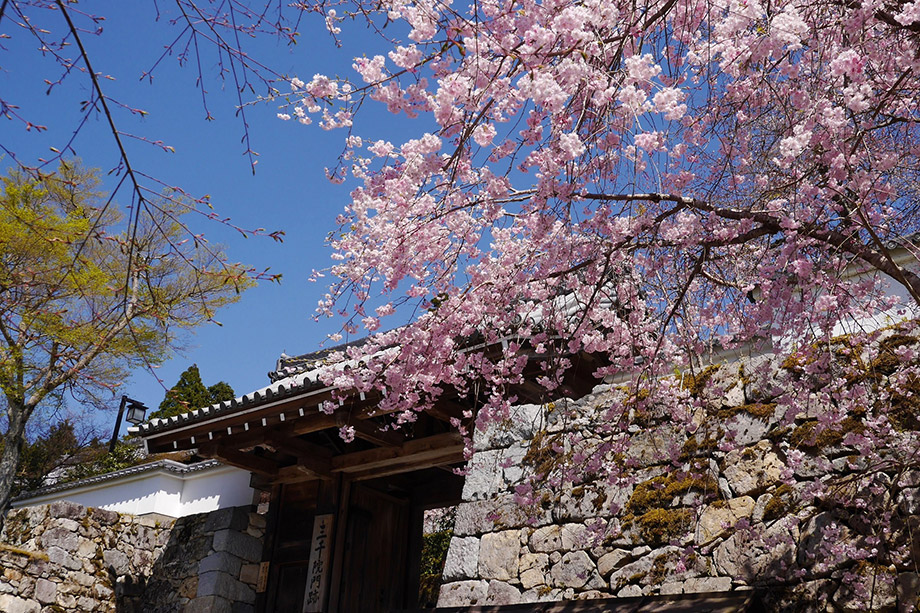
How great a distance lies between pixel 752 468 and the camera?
160 inches

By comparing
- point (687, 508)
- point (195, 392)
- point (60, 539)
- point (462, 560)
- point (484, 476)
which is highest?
point (195, 392)

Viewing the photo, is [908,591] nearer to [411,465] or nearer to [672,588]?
[672,588]

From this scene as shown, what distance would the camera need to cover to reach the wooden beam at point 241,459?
625cm

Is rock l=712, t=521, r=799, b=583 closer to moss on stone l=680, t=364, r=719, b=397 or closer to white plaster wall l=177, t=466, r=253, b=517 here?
moss on stone l=680, t=364, r=719, b=397

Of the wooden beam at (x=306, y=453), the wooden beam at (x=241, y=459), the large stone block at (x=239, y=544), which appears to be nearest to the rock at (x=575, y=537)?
the wooden beam at (x=306, y=453)

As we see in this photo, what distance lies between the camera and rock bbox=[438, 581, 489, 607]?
4.51 meters

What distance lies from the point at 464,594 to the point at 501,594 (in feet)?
0.84

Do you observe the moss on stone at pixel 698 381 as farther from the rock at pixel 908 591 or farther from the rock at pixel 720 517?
the rock at pixel 908 591

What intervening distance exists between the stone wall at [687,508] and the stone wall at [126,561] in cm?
314

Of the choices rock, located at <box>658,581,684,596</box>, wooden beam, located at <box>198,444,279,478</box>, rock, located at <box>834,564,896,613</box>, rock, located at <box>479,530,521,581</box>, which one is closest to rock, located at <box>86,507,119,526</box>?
wooden beam, located at <box>198,444,279,478</box>

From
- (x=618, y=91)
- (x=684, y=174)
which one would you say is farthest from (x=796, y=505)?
(x=618, y=91)

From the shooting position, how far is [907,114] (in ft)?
11.9

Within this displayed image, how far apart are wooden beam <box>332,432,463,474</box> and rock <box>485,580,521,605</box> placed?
4.49 ft

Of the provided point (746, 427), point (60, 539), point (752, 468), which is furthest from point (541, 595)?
point (60, 539)
